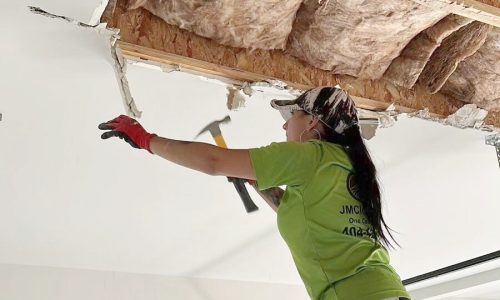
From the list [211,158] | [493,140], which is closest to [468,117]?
[493,140]

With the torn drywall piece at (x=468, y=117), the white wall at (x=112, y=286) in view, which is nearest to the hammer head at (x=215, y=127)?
the torn drywall piece at (x=468, y=117)

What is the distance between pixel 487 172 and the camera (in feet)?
9.34

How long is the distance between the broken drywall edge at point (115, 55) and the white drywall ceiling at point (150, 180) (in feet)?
0.08

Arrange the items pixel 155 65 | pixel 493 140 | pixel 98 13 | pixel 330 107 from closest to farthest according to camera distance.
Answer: pixel 330 107 → pixel 98 13 → pixel 155 65 → pixel 493 140

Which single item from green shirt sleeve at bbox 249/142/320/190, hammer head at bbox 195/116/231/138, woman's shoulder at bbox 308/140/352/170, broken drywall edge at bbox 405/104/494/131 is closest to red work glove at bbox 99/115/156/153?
green shirt sleeve at bbox 249/142/320/190

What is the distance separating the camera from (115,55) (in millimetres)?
1719

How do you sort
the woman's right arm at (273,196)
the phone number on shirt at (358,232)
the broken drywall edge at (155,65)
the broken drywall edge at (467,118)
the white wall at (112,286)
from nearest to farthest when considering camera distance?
1. the phone number on shirt at (358,232)
2. the woman's right arm at (273,196)
3. the broken drywall edge at (155,65)
4. the broken drywall edge at (467,118)
5. the white wall at (112,286)

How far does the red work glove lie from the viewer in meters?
1.33

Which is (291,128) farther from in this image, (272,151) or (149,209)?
(149,209)

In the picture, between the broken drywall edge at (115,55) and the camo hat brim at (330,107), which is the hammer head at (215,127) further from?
the camo hat brim at (330,107)

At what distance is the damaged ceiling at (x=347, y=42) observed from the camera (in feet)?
5.86

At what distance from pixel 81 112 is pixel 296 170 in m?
0.97

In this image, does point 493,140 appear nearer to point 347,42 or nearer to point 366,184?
point 347,42

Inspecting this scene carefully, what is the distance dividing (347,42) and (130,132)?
943 mm
